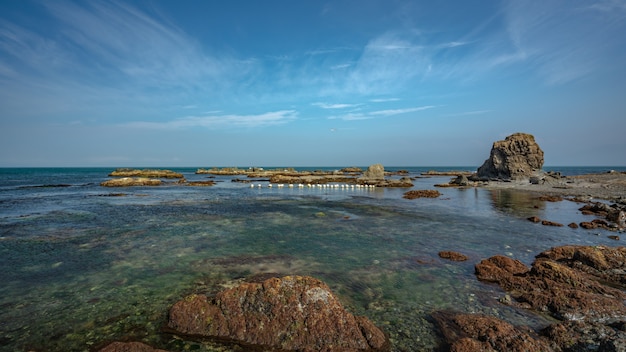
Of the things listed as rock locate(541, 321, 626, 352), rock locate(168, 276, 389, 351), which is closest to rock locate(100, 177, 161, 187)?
rock locate(168, 276, 389, 351)

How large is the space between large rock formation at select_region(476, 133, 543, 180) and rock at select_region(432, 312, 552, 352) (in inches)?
2557

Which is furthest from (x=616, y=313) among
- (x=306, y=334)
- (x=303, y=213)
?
(x=303, y=213)

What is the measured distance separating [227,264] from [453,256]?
9861 millimetres

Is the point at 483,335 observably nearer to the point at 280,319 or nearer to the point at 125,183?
the point at 280,319

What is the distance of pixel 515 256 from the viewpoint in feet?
42.4

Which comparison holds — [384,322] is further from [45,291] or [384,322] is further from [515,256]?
[45,291]

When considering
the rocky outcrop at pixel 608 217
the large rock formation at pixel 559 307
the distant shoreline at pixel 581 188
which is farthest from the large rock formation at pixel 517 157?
the large rock formation at pixel 559 307

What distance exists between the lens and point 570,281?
915 cm

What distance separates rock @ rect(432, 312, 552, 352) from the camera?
5.93 meters

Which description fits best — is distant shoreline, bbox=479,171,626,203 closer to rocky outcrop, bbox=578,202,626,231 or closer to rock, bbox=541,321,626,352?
rocky outcrop, bbox=578,202,626,231

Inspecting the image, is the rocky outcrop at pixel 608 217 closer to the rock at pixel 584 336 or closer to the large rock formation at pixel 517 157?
the rock at pixel 584 336

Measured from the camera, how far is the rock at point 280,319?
634cm

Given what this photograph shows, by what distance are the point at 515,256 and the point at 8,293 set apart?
19.4 metres

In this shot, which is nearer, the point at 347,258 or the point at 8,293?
the point at 8,293
